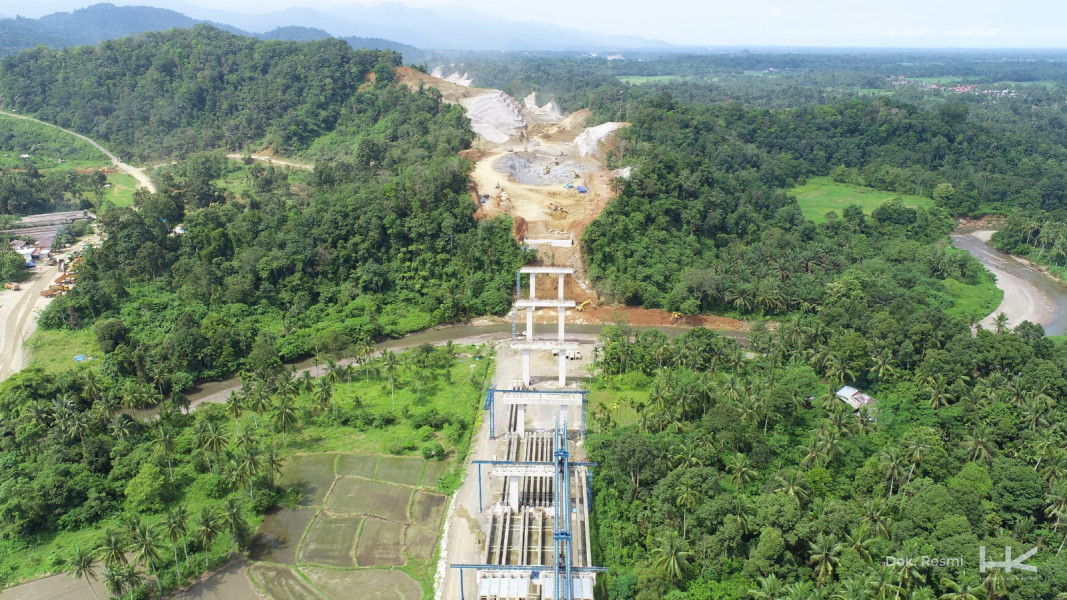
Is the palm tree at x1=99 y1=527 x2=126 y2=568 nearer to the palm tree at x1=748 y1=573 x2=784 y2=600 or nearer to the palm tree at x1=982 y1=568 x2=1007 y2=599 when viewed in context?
the palm tree at x1=748 y1=573 x2=784 y2=600

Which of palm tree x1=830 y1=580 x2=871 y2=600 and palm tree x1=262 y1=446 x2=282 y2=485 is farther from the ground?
palm tree x1=830 y1=580 x2=871 y2=600

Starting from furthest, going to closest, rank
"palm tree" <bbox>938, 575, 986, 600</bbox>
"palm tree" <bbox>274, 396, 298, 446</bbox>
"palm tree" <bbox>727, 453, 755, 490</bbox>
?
"palm tree" <bbox>274, 396, 298, 446</bbox>, "palm tree" <bbox>727, 453, 755, 490</bbox>, "palm tree" <bbox>938, 575, 986, 600</bbox>

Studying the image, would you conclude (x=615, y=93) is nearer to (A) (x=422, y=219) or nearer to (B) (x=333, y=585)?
(A) (x=422, y=219)

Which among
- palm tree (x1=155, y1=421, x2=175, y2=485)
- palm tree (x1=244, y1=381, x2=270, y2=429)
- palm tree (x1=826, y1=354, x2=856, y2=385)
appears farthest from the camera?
palm tree (x1=826, y1=354, x2=856, y2=385)

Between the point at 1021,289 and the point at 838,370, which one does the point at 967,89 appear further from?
the point at 838,370

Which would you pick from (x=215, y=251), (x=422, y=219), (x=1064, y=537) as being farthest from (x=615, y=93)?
(x=1064, y=537)

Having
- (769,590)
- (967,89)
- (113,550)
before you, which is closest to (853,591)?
(769,590)

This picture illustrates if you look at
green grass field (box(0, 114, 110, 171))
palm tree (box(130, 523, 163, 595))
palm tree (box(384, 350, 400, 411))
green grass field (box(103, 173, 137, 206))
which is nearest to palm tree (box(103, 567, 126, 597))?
palm tree (box(130, 523, 163, 595))

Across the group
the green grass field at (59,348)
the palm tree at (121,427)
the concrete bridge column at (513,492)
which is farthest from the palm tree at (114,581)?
the green grass field at (59,348)
